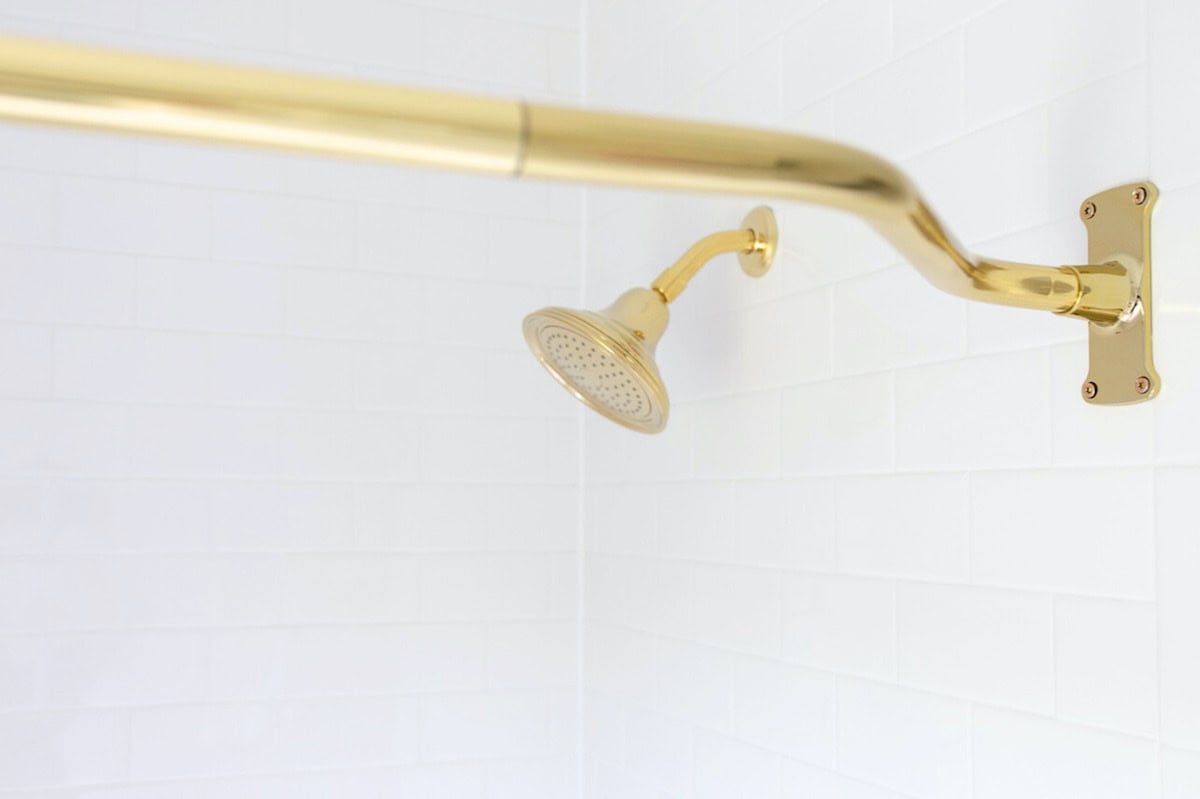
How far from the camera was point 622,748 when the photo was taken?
1.54 meters

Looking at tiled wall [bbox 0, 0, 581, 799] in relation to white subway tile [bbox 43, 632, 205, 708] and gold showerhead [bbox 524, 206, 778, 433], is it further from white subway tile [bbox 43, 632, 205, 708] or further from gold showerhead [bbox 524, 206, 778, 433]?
gold showerhead [bbox 524, 206, 778, 433]

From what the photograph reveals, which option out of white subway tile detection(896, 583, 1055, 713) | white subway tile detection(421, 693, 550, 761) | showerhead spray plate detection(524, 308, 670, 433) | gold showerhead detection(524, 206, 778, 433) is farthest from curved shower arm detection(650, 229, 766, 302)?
white subway tile detection(421, 693, 550, 761)

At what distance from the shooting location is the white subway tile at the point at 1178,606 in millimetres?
748

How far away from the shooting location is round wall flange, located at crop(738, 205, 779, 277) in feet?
4.03

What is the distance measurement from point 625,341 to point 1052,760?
451mm

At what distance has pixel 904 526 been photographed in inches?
40.3

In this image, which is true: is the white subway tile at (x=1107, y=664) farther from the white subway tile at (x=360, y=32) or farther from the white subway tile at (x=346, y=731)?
the white subway tile at (x=360, y=32)

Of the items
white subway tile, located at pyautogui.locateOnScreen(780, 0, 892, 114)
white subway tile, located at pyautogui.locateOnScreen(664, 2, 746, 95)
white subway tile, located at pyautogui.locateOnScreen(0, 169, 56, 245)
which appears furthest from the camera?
white subway tile, located at pyautogui.locateOnScreen(0, 169, 56, 245)

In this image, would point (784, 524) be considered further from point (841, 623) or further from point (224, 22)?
point (224, 22)

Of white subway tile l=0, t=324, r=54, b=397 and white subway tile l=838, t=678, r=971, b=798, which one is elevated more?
white subway tile l=0, t=324, r=54, b=397

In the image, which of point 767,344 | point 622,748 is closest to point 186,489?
point 622,748

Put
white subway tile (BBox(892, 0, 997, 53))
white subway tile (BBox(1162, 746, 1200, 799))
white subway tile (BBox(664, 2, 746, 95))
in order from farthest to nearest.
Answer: white subway tile (BBox(664, 2, 746, 95)) < white subway tile (BBox(892, 0, 997, 53)) < white subway tile (BBox(1162, 746, 1200, 799))

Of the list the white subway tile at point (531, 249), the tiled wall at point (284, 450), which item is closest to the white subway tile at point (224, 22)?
the tiled wall at point (284, 450)

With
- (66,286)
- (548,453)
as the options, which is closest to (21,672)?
(66,286)
